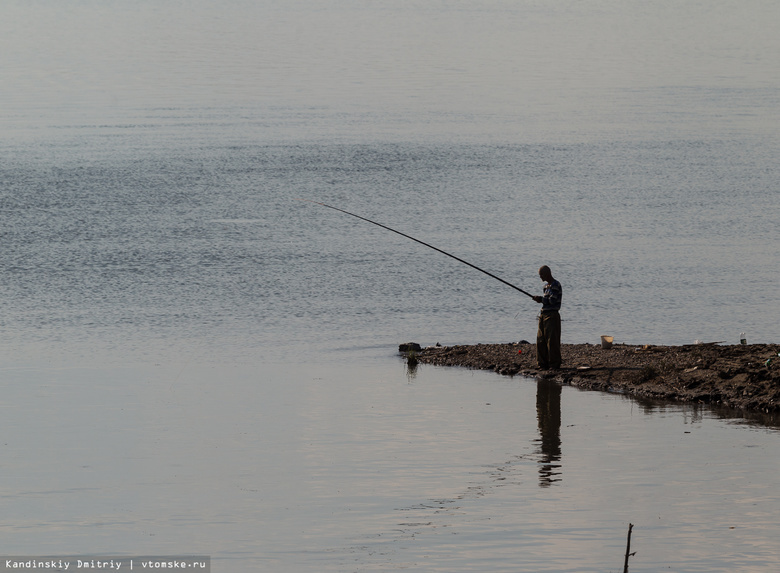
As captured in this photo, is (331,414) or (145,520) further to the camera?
(331,414)

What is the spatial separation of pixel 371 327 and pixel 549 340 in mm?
7867

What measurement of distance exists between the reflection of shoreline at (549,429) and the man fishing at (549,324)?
1.12 ft

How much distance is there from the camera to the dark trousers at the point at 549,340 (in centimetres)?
1501

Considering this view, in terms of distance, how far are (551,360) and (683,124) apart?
173 feet

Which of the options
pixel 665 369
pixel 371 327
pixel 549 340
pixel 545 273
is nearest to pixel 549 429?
pixel 545 273

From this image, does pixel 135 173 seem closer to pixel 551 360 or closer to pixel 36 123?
pixel 36 123

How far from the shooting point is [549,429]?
12820 mm

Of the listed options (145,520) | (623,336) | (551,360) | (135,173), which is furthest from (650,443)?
(135,173)

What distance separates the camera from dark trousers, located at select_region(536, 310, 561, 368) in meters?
15.0

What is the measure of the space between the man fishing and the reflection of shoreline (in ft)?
1.12

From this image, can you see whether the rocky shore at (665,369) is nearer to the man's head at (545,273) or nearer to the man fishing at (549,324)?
the man fishing at (549,324)

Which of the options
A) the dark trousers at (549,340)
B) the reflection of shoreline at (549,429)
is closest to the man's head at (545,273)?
the dark trousers at (549,340)

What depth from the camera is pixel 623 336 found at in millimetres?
21859

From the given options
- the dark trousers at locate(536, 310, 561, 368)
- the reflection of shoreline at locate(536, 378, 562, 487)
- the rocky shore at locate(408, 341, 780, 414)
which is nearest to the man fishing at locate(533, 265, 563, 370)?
the dark trousers at locate(536, 310, 561, 368)
